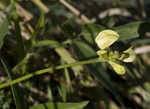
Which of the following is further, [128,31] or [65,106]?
[128,31]

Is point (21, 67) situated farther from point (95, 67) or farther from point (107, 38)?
point (107, 38)

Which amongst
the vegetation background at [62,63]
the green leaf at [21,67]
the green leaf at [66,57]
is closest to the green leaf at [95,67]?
the vegetation background at [62,63]

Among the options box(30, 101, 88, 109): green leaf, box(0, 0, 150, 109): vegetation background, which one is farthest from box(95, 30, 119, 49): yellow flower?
box(30, 101, 88, 109): green leaf

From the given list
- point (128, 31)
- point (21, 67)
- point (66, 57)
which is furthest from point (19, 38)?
point (128, 31)

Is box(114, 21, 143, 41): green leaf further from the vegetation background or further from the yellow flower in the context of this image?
the yellow flower

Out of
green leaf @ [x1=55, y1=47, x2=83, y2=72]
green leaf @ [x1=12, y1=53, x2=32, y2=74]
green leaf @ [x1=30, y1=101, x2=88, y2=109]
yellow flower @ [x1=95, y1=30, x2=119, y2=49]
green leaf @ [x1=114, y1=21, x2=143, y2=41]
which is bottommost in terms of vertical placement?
green leaf @ [x1=30, y1=101, x2=88, y2=109]

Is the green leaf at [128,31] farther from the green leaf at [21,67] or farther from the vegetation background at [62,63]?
the green leaf at [21,67]

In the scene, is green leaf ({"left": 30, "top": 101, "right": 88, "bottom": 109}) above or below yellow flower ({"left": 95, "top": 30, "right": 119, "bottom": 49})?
below

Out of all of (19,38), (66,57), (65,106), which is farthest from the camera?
(66,57)

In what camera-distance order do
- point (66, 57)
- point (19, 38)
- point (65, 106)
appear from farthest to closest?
point (66, 57) < point (19, 38) < point (65, 106)
